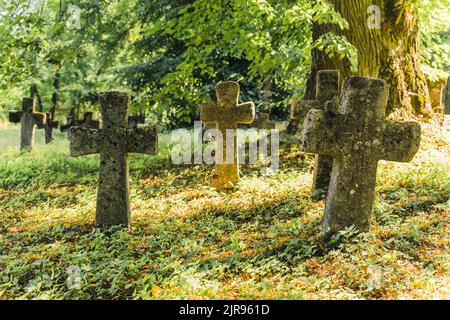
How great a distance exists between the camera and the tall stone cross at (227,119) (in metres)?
8.84

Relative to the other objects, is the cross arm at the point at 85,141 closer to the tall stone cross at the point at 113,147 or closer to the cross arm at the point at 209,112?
the tall stone cross at the point at 113,147

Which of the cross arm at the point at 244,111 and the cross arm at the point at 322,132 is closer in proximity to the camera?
the cross arm at the point at 322,132

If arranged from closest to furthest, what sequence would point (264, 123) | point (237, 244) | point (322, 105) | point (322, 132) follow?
point (322, 132) → point (237, 244) → point (322, 105) → point (264, 123)

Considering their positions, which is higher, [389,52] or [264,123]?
[389,52]

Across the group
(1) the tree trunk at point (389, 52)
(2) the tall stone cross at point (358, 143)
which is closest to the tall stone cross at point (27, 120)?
(1) the tree trunk at point (389, 52)

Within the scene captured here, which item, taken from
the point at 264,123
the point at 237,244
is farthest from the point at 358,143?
the point at 264,123

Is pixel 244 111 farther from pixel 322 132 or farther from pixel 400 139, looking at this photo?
pixel 400 139

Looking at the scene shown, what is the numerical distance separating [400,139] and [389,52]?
16.1ft

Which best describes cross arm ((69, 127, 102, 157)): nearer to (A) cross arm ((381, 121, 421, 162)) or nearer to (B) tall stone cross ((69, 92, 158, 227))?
(B) tall stone cross ((69, 92, 158, 227))

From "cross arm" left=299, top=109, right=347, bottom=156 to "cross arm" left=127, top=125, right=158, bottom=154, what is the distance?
7.94 ft

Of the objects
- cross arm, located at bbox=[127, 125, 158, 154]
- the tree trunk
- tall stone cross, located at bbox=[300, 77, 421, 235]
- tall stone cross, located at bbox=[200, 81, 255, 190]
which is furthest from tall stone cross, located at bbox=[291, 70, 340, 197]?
cross arm, located at bbox=[127, 125, 158, 154]

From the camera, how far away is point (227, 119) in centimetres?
887

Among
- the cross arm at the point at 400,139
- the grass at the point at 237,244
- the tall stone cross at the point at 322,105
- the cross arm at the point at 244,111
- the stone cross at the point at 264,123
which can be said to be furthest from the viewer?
the stone cross at the point at 264,123
